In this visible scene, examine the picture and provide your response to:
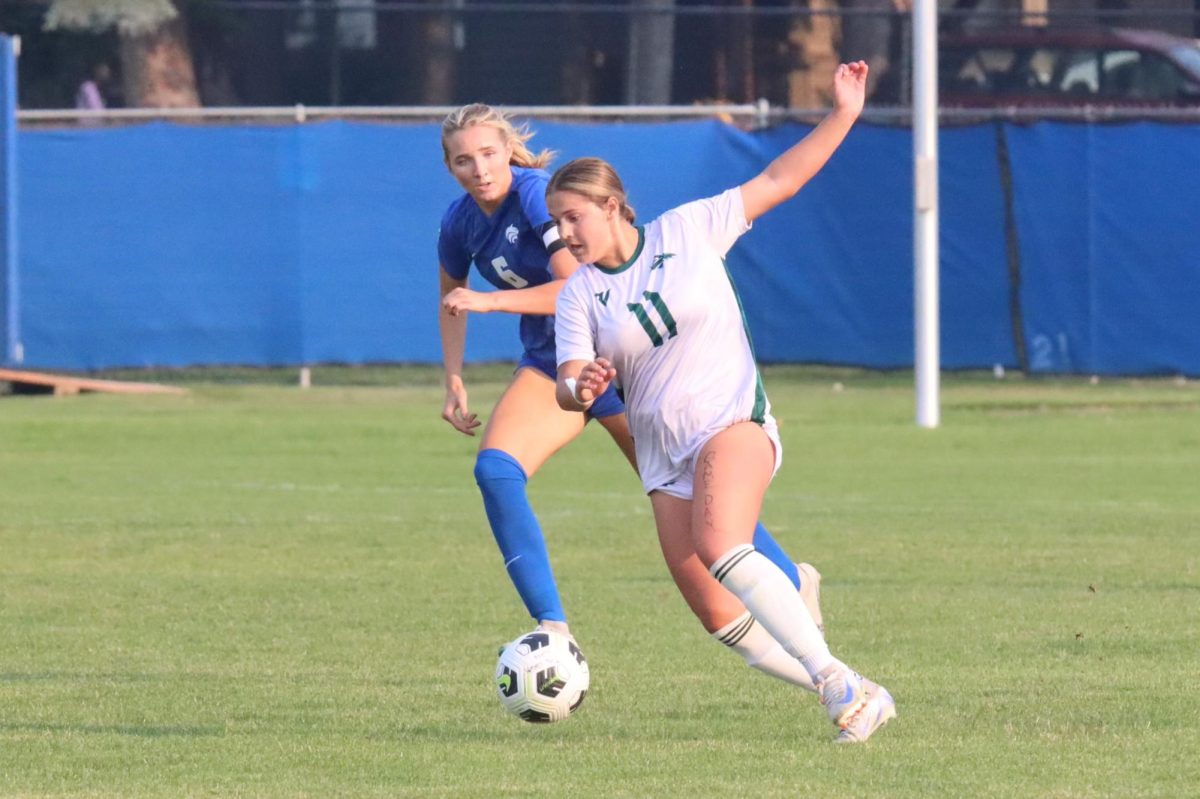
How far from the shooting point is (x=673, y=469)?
21.7 feet

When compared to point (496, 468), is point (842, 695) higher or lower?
lower

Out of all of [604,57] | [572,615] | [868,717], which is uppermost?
[604,57]

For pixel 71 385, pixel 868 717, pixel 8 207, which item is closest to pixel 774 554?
pixel 868 717

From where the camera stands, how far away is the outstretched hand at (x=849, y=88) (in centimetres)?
678

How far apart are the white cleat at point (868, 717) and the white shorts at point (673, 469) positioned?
0.66 m

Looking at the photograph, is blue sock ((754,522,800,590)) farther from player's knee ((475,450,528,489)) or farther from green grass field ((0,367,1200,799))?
player's knee ((475,450,528,489))

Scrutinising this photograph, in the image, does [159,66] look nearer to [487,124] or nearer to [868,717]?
[487,124]

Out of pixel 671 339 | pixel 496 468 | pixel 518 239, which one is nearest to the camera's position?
pixel 671 339

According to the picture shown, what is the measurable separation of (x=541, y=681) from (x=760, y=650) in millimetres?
620

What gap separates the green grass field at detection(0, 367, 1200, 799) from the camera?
6.25 m

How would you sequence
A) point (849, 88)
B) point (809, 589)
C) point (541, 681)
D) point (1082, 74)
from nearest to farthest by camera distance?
point (541, 681) → point (849, 88) → point (809, 589) → point (1082, 74)

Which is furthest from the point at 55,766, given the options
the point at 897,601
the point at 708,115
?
the point at 708,115

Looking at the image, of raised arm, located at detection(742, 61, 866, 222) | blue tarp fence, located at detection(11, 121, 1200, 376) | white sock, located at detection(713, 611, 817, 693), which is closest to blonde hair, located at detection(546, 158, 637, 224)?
raised arm, located at detection(742, 61, 866, 222)

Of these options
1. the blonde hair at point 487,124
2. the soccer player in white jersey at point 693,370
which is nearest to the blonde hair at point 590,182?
the soccer player in white jersey at point 693,370
